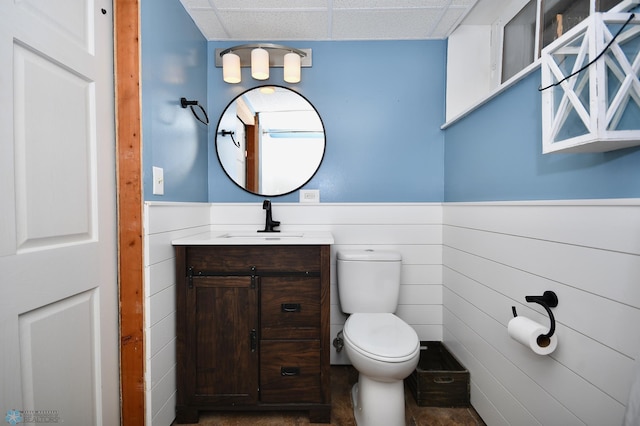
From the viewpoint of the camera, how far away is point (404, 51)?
203cm

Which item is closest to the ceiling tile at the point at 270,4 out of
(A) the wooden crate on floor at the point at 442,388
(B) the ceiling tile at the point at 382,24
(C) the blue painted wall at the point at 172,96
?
(B) the ceiling tile at the point at 382,24

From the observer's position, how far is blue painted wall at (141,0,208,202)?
4.31 feet

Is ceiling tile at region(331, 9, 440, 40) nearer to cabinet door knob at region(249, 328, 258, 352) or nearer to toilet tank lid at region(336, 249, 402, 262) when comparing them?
toilet tank lid at region(336, 249, 402, 262)

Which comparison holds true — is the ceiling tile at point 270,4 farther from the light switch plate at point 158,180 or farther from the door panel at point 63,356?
the door panel at point 63,356

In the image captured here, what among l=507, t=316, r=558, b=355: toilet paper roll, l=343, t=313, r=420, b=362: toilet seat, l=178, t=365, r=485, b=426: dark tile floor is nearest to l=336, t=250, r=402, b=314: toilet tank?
l=343, t=313, r=420, b=362: toilet seat

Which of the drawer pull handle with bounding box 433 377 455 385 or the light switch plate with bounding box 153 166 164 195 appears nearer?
the light switch plate with bounding box 153 166 164 195

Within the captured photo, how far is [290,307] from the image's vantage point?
59.3 inches

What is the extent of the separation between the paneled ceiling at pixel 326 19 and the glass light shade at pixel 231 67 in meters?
0.17

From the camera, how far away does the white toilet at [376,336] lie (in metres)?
1.32

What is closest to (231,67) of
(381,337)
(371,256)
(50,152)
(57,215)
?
(50,152)

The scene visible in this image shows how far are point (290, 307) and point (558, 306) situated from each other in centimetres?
108

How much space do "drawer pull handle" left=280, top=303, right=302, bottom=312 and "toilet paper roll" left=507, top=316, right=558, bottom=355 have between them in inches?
35.9

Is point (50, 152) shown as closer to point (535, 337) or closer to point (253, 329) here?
point (253, 329)

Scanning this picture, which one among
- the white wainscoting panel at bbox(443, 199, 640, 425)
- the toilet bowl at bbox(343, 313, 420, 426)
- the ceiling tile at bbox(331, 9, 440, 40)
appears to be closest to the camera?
the white wainscoting panel at bbox(443, 199, 640, 425)
